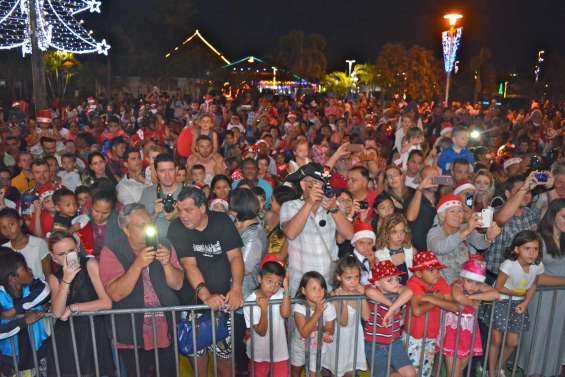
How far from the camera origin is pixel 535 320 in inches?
159

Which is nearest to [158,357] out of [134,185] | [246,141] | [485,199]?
[134,185]

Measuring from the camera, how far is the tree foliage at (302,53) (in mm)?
47938

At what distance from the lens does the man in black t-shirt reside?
383 centimetres

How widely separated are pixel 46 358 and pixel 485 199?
4.83 meters

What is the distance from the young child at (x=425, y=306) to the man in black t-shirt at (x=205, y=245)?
4.66ft

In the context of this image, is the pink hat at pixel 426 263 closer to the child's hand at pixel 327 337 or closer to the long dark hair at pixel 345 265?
the long dark hair at pixel 345 265

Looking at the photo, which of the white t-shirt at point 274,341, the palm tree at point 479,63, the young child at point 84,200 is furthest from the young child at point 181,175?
the palm tree at point 479,63

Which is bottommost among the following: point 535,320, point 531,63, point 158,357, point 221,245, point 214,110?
point 158,357

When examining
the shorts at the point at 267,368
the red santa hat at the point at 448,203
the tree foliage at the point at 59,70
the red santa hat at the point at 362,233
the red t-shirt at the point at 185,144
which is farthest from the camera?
the tree foliage at the point at 59,70

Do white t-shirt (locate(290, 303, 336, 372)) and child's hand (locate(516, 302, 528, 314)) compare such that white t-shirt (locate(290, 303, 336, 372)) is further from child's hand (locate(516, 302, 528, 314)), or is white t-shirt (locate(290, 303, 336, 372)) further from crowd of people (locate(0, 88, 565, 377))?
child's hand (locate(516, 302, 528, 314))

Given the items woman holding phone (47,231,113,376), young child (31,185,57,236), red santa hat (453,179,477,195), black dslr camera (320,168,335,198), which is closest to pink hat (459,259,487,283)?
black dslr camera (320,168,335,198)

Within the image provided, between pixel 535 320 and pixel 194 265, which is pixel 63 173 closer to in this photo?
pixel 194 265

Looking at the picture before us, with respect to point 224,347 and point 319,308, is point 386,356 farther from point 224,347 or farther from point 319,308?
point 224,347

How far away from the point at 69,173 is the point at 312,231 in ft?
14.4
